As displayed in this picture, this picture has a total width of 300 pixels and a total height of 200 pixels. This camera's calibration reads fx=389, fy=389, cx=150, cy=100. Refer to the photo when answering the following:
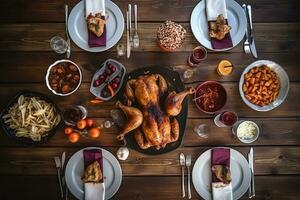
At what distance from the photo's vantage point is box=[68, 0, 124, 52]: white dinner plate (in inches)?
84.0

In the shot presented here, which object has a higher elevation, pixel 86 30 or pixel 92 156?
pixel 86 30

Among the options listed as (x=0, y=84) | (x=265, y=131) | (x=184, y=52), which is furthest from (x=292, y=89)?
(x=0, y=84)

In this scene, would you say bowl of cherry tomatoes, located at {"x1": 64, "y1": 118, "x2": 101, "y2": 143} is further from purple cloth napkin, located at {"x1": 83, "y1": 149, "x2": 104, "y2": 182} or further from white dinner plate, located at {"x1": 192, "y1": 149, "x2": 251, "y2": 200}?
white dinner plate, located at {"x1": 192, "y1": 149, "x2": 251, "y2": 200}

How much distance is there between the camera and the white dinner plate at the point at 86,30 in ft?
7.00

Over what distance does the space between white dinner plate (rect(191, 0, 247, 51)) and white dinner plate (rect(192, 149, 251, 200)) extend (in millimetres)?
626

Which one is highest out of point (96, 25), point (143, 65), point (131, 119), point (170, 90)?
point (96, 25)

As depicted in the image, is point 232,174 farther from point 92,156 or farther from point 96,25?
point 96,25

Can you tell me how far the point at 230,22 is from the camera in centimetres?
218

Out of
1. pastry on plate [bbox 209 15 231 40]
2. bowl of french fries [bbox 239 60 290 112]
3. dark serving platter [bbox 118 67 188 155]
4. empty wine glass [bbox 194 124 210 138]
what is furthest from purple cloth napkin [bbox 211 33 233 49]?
empty wine glass [bbox 194 124 210 138]

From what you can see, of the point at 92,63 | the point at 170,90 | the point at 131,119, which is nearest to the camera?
the point at 131,119

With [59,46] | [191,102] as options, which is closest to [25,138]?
[59,46]

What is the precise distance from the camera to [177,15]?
2197 mm

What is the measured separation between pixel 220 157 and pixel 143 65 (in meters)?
0.66

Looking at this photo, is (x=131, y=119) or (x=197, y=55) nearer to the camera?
(x=131, y=119)
